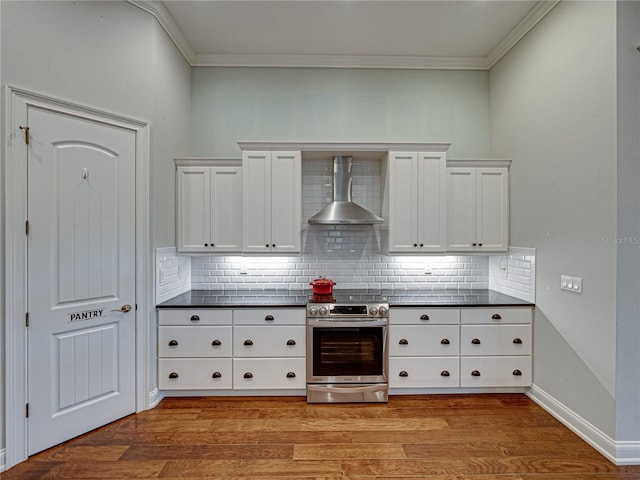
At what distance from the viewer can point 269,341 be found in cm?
306

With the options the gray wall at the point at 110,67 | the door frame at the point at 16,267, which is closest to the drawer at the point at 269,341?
the gray wall at the point at 110,67

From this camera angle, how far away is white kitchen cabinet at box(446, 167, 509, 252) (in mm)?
3469

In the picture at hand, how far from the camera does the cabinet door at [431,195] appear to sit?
11.1 feet

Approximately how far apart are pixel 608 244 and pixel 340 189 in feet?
7.58

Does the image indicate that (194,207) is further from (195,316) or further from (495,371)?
(495,371)

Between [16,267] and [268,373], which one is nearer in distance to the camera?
[16,267]

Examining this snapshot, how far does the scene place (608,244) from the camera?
2.25 metres

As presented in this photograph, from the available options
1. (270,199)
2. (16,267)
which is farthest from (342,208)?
(16,267)

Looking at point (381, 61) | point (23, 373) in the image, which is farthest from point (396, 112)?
point (23, 373)

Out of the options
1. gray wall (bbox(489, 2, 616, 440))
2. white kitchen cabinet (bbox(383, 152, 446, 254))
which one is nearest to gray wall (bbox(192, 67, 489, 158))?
white kitchen cabinet (bbox(383, 152, 446, 254))

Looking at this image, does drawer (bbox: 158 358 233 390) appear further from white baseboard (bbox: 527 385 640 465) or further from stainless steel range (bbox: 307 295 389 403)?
white baseboard (bbox: 527 385 640 465)

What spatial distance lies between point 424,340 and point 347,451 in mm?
1239

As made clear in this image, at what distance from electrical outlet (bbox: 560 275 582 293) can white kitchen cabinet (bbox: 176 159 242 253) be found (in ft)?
9.83

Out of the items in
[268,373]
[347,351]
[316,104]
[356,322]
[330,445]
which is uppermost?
[316,104]
